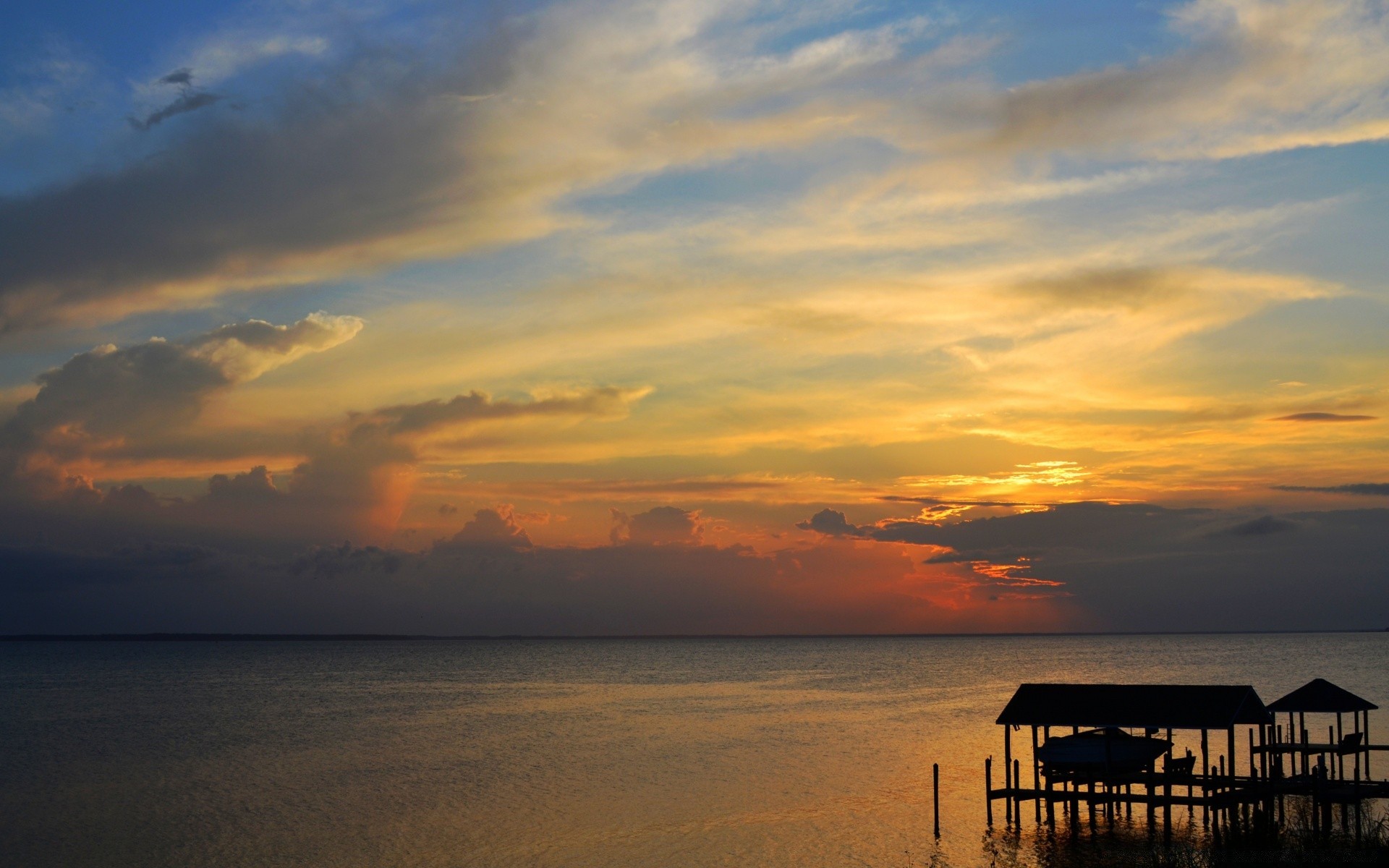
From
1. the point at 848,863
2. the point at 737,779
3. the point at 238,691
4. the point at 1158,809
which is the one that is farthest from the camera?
the point at 238,691

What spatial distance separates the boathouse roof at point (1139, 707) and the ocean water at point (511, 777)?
374cm

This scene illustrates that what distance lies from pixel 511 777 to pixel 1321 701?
32441mm

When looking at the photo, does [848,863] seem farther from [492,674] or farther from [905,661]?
[905,661]

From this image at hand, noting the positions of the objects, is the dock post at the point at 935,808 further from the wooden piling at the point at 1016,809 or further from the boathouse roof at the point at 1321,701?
the boathouse roof at the point at 1321,701

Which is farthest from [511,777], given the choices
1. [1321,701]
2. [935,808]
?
[1321,701]

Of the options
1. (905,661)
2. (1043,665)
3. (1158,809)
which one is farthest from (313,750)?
(905,661)

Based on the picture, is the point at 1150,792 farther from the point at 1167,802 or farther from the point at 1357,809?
the point at 1357,809

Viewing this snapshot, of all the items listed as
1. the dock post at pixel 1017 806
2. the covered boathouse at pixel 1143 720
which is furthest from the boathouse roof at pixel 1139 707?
the dock post at pixel 1017 806

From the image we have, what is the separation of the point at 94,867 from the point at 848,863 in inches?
863

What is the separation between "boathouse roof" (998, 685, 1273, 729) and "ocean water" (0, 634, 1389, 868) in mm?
3736

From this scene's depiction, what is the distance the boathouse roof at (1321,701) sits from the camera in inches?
1526

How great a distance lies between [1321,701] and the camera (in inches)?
1534

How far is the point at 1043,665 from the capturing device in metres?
169

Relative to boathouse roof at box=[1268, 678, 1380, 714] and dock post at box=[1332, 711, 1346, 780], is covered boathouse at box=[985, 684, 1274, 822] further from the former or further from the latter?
dock post at box=[1332, 711, 1346, 780]
